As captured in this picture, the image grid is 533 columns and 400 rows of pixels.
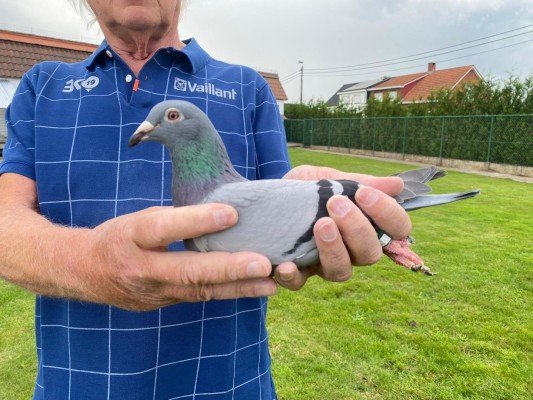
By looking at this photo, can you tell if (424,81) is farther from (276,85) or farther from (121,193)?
(121,193)

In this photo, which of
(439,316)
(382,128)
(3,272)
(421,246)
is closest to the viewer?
(3,272)

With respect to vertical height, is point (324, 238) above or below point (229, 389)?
above

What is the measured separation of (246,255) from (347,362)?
3256 mm

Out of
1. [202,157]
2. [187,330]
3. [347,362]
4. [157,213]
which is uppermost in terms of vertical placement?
[202,157]

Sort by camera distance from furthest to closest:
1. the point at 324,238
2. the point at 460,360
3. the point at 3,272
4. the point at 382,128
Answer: the point at 382,128 → the point at 460,360 → the point at 3,272 → the point at 324,238

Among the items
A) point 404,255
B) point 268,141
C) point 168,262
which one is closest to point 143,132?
point 168,262

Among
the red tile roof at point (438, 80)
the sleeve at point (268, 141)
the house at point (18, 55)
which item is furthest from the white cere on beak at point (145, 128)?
the red tile roof at point (438, 80)

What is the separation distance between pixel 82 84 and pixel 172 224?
1070 mm

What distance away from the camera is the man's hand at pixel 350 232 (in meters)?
1.40

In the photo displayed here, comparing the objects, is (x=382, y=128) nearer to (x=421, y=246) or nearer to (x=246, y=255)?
(x=421, y=246)

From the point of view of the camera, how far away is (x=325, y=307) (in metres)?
5.17

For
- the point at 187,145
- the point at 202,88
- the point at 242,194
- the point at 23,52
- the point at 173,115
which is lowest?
the point at 242,194

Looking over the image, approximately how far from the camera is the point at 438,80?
4875 cm

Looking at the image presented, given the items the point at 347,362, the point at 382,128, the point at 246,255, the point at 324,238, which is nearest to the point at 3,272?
the point at 246,255
